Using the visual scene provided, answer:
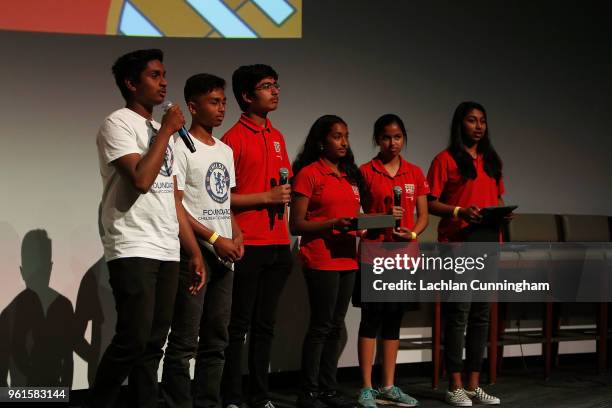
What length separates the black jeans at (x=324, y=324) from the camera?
11.8ft

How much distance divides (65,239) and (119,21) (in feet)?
3.64

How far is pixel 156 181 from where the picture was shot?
269 cm

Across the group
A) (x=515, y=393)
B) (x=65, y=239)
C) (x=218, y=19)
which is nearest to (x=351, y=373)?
(x=515, y=393)

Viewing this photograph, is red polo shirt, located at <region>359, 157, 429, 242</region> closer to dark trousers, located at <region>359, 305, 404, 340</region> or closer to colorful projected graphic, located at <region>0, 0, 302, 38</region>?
dark trousers, located at <region>359, 305, 404, 340</region>

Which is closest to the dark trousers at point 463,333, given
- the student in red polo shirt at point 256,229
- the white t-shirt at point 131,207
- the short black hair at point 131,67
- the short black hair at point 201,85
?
the student in red polo shirt at point 256,229

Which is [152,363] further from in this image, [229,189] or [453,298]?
[453,298]

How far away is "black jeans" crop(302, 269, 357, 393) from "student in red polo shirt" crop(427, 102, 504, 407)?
0.59m

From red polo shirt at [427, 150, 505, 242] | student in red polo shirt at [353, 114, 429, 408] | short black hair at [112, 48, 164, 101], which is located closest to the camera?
short black hair at [112, 48, 164, 101]

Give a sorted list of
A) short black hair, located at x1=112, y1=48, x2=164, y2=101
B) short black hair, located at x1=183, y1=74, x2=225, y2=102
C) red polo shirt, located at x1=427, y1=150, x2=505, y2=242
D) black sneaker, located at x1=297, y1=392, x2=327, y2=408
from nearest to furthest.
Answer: short black hair, located at x1=112, y1=48, x2=164, y2=101
short black hair, located at x1=183, y1=74, x2=225, y2=102
black sneaker, located at x1=297, y1=392, x2=327, y2=408
red polo shirt, located at x1=427, y1=150, x2=505, y2=242

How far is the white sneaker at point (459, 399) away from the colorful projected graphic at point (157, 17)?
6.95ft

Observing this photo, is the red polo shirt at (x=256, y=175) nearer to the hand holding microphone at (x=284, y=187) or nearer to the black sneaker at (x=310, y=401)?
the hand holding microphone at (x=284, y=187)

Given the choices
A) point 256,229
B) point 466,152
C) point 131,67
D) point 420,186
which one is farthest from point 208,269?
point 466,152

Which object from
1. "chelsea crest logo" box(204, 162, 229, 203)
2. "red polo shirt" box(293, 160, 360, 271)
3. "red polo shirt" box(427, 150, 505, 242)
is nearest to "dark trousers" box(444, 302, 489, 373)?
"red polo shirt" box(427, 150, 505, 242)

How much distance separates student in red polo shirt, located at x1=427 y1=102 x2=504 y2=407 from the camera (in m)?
3.92
